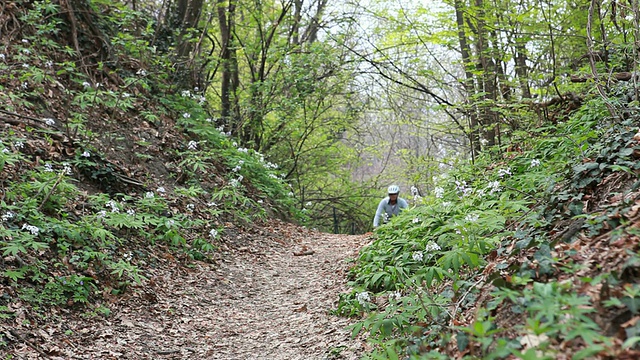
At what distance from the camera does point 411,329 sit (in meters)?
3.37

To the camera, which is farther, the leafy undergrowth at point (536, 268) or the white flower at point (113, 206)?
the white flower at point (113, 206)

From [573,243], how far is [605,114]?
303 cm

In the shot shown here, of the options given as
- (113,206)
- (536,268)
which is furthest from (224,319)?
(536,268)

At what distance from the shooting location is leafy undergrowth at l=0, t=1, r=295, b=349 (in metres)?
4.89

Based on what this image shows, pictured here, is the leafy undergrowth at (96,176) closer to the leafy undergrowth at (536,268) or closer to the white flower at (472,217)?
the leafy undergrowth at (536,268)

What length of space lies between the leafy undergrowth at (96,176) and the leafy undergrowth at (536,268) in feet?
9.19

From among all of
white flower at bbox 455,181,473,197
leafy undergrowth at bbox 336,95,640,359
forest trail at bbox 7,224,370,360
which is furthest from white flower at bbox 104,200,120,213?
white flower at bbox 455,181,473,197

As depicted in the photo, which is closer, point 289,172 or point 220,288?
point 220,288

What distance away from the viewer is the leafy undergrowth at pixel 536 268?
2.10 meters

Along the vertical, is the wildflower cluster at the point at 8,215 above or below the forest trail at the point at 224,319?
above

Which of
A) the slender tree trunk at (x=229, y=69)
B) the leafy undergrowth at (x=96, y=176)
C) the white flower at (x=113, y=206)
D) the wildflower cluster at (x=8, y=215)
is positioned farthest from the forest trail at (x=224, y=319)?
the slender tree trunk at (x=229, y=69)

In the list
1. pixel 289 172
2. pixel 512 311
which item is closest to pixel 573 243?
pixel 512 311

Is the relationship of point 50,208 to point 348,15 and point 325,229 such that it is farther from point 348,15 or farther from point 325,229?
point 325,229

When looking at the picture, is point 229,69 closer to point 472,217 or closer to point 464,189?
point 464,189
